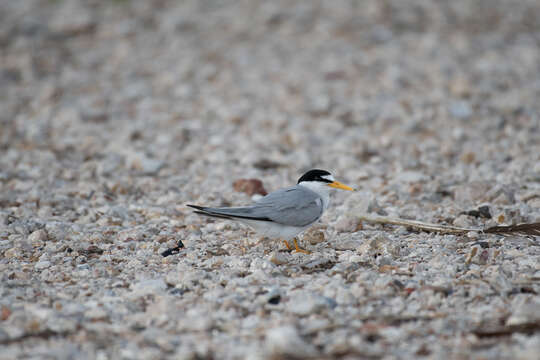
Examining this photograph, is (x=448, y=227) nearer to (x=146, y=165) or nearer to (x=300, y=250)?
(x=300, y=250)

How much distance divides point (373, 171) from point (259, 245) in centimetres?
262

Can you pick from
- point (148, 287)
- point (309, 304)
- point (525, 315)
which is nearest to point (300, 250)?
point (309, 304)

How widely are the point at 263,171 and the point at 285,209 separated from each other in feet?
8.37

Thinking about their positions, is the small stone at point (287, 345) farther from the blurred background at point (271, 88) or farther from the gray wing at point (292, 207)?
the blurred background at point (271, 88)

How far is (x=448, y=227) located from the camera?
5.24 meters

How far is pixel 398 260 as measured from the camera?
471 cm

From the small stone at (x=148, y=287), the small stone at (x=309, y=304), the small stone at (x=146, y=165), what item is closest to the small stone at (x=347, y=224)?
the small stone at (x=309, y=304)

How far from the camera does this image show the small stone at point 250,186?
22.3ft

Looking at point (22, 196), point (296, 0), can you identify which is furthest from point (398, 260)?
point (296, 0)

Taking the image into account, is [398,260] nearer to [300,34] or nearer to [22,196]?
[22,196]

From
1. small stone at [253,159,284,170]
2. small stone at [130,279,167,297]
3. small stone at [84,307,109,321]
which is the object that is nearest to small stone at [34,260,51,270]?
Result: small stone at [130,279,167,297]

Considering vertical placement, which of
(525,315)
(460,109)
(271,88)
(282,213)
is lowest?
(525,315)

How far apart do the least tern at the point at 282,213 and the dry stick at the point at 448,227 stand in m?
0.59

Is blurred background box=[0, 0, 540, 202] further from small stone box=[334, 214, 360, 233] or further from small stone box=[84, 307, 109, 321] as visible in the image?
small stone box=[84, 307, 109, 321]
